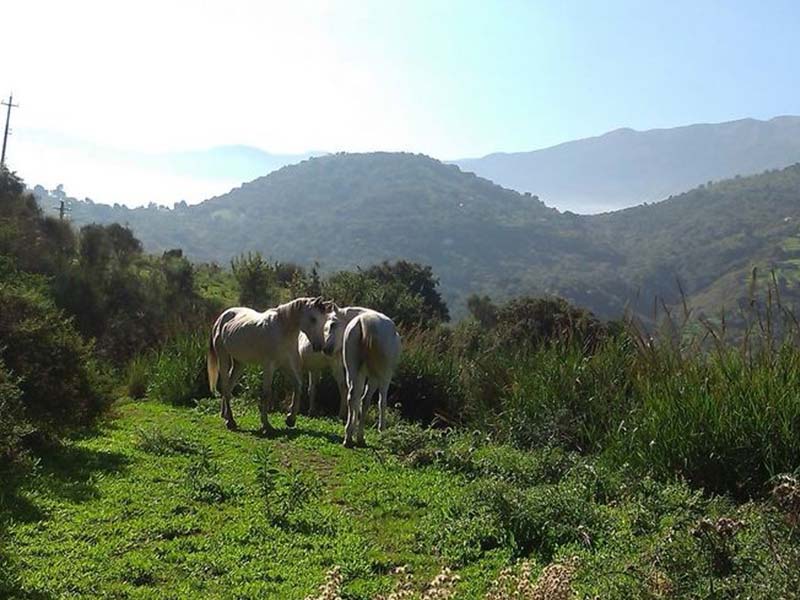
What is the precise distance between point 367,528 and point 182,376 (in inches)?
342

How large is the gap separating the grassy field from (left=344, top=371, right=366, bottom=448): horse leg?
103 cm

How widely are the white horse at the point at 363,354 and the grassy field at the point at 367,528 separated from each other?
1.35 meters

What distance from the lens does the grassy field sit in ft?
13.5

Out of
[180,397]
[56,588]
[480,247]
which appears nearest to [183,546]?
[56,588]

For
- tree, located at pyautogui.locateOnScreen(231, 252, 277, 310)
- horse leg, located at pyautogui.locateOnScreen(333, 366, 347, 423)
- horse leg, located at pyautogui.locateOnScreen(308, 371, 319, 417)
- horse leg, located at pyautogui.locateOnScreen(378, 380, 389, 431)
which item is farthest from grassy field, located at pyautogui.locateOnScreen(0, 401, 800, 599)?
tree, located at pyautogui.locateOnScreen(231, 252, 277, 310)

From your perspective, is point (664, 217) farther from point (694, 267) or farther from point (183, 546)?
point (183, 546)

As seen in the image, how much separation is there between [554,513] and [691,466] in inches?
65.3

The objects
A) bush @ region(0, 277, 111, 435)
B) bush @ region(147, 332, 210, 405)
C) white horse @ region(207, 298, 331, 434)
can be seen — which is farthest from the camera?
bush @ region(147, 332, 210, 405)

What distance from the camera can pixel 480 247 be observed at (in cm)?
16925

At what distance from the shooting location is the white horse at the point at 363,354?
388 inches

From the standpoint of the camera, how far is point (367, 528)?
20.0ft

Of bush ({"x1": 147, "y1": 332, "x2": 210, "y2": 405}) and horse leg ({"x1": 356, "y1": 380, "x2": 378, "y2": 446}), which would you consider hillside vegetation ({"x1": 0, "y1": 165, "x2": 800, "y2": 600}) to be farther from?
bush ({"x1": 147, "y1": 332, "x2": 210, "y2": 405})

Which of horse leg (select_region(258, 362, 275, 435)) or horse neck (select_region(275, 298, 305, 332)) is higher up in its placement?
horse neck (select_region(275, 298, 305, 332))

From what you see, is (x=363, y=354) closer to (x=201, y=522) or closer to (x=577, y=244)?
(x=201, y=522)
